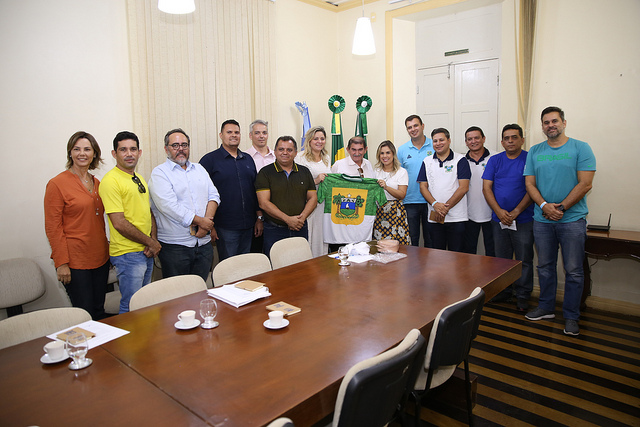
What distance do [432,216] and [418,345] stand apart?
3214 mm

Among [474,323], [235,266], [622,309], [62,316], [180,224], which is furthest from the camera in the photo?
[622,309]

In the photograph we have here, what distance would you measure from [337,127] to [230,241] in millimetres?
2681

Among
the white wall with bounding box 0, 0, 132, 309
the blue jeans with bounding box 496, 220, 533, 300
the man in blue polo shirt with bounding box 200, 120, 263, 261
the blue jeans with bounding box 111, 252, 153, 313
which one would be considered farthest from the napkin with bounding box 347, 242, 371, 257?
the white wall with bounding box 0, 0, 132, 309

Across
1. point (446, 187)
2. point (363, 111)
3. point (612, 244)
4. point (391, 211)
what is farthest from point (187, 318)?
point (363, 111)

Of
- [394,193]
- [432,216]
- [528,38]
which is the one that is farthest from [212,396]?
[528,38]

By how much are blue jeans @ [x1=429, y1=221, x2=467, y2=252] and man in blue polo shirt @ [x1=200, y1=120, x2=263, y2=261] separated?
2129 millimetres

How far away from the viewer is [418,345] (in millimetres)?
1518

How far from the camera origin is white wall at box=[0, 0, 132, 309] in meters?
3.43

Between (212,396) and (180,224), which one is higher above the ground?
(180,224)

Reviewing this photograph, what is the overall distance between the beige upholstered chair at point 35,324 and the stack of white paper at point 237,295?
2.16 ft

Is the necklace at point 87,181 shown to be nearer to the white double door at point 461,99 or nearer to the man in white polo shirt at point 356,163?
the man in white polo shirt at point 356,163

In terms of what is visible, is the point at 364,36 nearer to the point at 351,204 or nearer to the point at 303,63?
the point at 351,204

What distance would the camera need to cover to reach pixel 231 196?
12.8ft

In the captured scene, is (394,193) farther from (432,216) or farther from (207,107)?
(207,107)
